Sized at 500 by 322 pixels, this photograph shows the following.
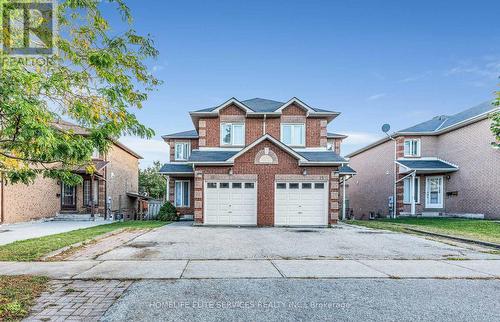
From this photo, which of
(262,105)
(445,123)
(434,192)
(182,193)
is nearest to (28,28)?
(262,105)

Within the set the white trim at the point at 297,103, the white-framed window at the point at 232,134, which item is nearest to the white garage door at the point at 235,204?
the white-framed window at the point at 232,134

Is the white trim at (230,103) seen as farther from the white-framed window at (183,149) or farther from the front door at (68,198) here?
the front door at (68,198)

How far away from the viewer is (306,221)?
54.4 feet

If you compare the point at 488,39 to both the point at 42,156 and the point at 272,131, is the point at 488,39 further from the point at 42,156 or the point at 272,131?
the point at 42,156

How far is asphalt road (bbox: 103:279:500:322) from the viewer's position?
4.10 meters

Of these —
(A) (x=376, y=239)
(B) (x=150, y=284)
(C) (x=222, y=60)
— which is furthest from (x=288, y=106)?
(B) (x=150, y=284)

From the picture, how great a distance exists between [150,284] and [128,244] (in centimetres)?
505

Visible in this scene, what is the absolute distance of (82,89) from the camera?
5520 mm

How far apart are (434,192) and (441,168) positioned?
2448mm

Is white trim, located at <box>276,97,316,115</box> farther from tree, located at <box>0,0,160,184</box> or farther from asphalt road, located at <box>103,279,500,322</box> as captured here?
asphalt road, located at <box>103,279,500,322</box>

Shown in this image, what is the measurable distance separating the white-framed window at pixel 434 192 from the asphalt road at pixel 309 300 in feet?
64.1

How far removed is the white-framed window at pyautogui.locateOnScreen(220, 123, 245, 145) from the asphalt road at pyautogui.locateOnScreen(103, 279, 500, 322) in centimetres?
1361

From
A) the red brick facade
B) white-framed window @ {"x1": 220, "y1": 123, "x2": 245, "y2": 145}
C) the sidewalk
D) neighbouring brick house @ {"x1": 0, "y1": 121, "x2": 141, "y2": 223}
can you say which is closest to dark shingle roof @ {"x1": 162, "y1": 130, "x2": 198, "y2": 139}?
neighbouring brick house @ {"x1": 0, "y1": 121, "x2": 141, "y2": 223}

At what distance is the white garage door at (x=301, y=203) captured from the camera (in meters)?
16.5
